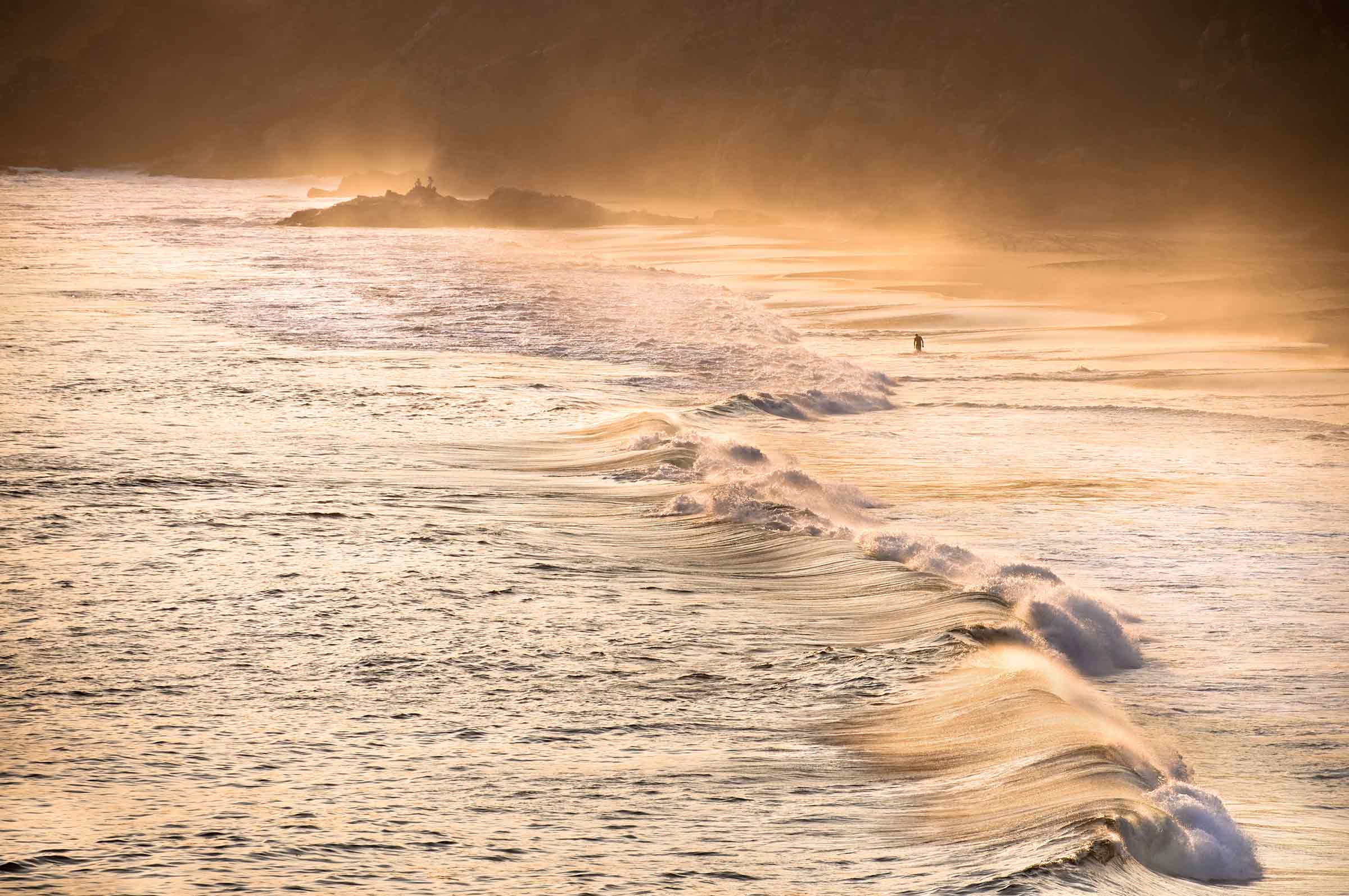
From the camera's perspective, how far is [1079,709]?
9.24m

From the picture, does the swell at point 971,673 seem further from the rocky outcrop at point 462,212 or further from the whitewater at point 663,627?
the rocky outcrop at point 462,212

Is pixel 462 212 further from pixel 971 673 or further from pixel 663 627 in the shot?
pixel 971 673

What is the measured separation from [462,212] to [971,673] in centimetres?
Answer: 7568

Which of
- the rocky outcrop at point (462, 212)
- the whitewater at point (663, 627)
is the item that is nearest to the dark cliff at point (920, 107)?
the rocky outcrop at point (462, 212)

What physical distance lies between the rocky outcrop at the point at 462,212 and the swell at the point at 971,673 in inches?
2583

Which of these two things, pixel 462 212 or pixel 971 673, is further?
pixel 462 212

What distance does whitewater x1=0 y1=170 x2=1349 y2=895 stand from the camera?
7.34 metres

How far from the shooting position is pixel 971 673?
9930mm

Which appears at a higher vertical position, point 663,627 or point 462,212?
point 462,212

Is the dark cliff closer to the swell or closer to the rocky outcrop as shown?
the rocky outcrop

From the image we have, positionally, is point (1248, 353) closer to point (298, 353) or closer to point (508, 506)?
point (298, 353)

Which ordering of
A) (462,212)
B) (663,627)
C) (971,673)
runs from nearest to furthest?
1. (971,673)
2. (663,627)
3. (462,212)

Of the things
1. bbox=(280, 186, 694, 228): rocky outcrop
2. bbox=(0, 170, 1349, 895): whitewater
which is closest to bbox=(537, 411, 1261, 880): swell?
bbox=(0, 170, 1349, 895): whitewater

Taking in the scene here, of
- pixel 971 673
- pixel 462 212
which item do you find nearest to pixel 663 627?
pixel 971 673
